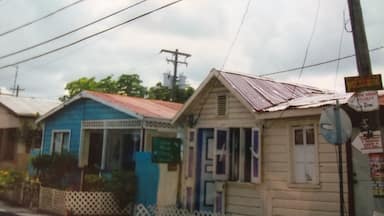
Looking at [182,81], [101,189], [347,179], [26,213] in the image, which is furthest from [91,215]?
[182,81]

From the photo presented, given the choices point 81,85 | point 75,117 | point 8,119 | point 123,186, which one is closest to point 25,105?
point 8,119

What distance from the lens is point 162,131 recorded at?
1738 centimetres

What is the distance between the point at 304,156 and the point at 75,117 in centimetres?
1185

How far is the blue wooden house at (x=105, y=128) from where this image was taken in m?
17.1

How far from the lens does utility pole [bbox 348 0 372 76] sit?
8000 mm

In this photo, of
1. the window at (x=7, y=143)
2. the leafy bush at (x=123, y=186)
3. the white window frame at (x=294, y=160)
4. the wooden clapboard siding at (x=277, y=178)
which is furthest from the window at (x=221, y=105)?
the window at (x=7, y=143)

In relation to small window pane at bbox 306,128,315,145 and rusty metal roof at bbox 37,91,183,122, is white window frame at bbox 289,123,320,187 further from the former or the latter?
rusty metal roof at bbox 37,91,183,122

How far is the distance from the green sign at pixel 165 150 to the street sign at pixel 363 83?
6.77m

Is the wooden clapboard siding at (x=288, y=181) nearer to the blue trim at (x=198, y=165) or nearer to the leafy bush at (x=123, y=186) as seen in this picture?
the blue trim at (x=198, y=165)

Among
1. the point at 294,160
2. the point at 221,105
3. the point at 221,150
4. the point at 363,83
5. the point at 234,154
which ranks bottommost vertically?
the point at 294,160

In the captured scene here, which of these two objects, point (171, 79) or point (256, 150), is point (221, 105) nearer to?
point (256, 150)

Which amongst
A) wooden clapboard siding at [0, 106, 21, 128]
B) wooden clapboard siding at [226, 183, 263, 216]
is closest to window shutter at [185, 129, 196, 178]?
wooden clapboard siding at [226, 183, 263, 216]

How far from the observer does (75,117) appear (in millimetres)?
19938

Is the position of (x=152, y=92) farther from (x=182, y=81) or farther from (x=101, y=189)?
(x=101, y=189)
